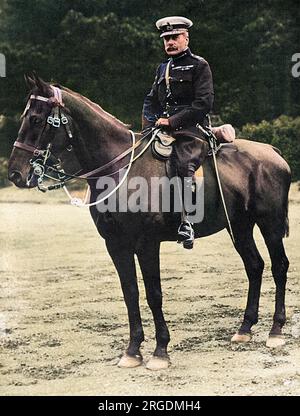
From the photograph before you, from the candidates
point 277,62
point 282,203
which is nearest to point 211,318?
point 282,203

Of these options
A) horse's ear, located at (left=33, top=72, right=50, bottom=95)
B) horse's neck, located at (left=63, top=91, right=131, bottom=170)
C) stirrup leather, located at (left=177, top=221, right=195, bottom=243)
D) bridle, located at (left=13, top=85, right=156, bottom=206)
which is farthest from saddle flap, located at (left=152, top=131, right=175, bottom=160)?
horse's ear, located at (left=33, top=72, right=50, bottom=95)

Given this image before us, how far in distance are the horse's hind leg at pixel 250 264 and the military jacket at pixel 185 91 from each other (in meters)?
1.45

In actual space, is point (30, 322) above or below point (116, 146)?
below

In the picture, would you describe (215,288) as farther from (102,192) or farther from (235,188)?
(102,192)

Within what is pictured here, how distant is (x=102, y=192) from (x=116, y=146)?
0.47 metres

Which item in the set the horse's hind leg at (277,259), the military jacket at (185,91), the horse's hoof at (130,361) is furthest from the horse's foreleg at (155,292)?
the horse's hind leg at (277,259)

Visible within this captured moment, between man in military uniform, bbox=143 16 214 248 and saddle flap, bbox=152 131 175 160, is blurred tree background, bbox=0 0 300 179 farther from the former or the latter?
saddle flap, bbox=152 131 175 160

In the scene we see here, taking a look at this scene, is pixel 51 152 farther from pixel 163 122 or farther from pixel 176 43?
pixel 176 43

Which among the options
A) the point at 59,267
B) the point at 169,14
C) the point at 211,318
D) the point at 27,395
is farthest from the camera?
the point at 59,267

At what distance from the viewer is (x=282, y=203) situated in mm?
7930

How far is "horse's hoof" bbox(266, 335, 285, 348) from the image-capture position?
7520 mm

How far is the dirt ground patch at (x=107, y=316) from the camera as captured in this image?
6562 millimetres

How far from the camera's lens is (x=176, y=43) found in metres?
6.95

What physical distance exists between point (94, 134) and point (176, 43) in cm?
126
